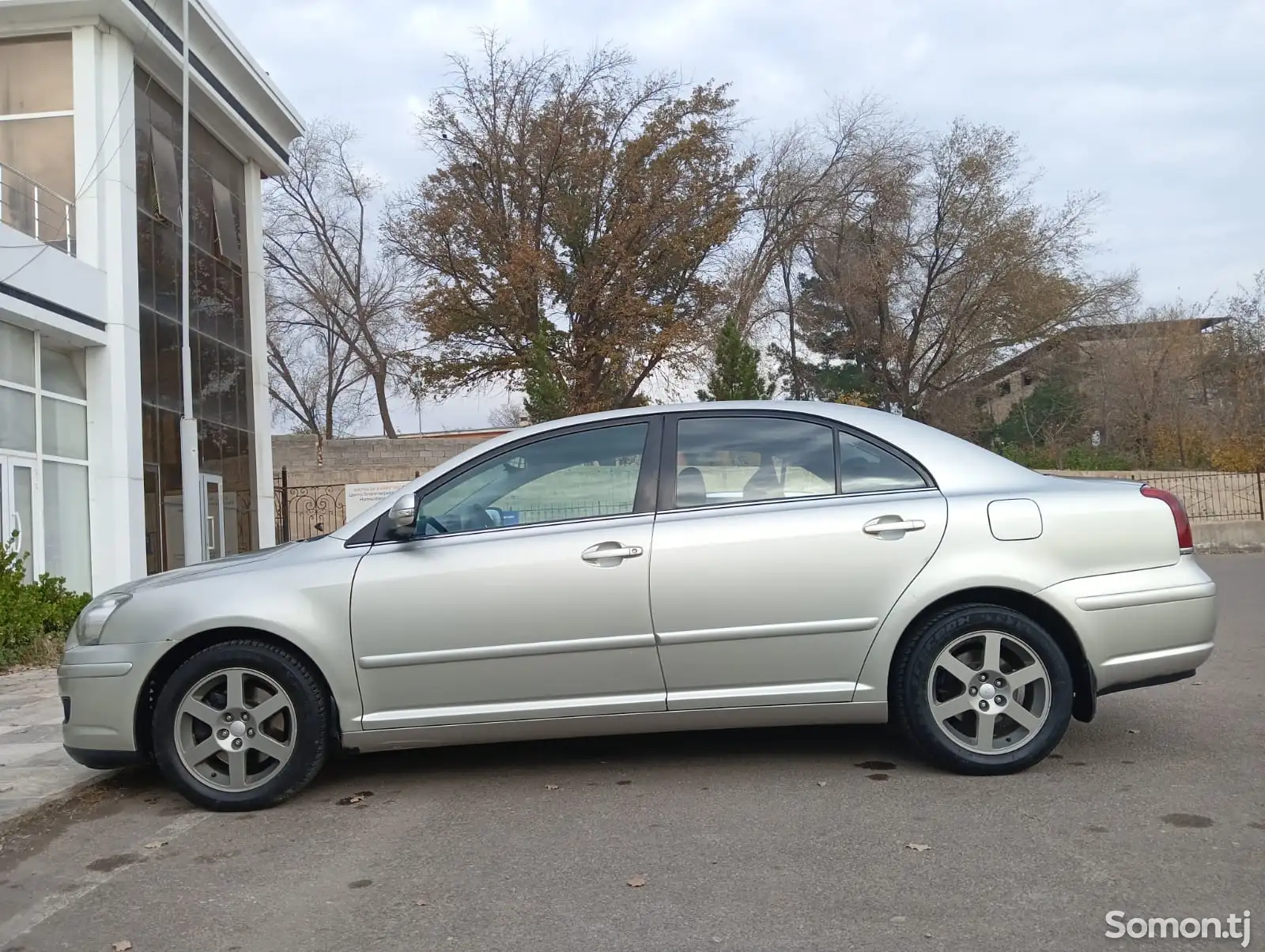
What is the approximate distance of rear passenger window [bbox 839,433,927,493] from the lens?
16.7ft

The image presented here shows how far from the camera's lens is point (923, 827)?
424 centimetres

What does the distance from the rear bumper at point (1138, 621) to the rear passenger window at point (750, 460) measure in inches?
44.2

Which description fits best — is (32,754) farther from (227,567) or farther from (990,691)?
(990,691)

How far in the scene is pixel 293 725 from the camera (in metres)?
4.88

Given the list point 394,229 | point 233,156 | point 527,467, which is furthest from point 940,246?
point 527,467

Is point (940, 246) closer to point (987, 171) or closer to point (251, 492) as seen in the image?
point (987, 171)

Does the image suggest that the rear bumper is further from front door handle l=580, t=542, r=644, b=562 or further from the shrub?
the shrub

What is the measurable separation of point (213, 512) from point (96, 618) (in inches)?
638

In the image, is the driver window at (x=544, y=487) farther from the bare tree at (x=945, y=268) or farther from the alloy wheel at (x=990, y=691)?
the bare tree at (x=945, y=268)

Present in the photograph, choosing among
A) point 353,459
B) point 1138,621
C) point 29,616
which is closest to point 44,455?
point 29,616

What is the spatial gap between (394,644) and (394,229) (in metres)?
27.0

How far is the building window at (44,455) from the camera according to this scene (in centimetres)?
1468

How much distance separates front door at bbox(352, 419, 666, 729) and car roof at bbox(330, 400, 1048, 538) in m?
0.44

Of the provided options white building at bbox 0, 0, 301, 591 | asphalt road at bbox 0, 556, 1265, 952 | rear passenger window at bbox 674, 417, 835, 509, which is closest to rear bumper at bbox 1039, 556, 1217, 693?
asphalt road at bbox 0, 556, 1265, 952
